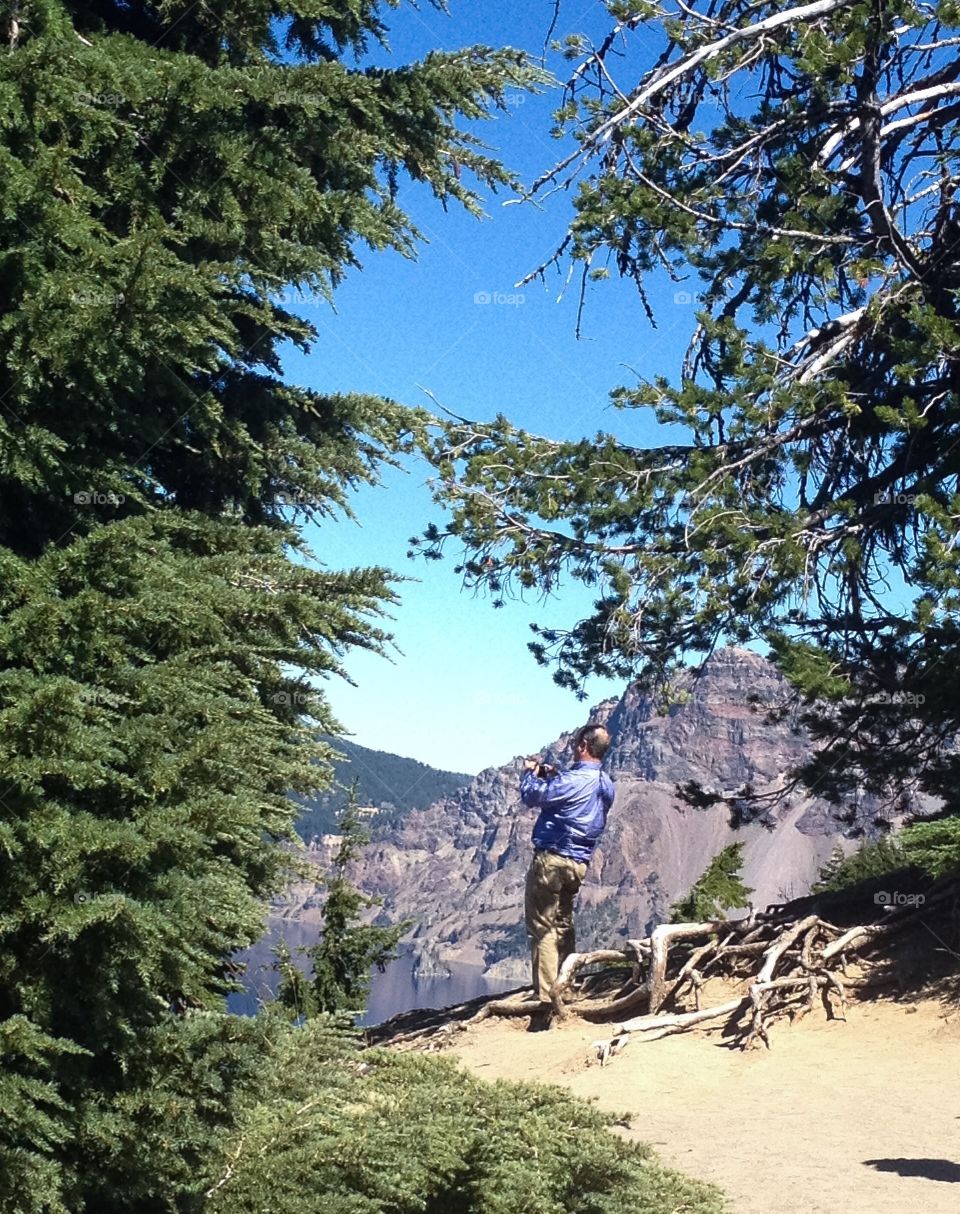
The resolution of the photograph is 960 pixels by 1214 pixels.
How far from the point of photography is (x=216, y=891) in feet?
16.5

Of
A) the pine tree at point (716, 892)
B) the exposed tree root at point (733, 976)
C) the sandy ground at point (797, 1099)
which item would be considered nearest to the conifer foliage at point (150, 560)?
the sandy ground at point (797, 1099)

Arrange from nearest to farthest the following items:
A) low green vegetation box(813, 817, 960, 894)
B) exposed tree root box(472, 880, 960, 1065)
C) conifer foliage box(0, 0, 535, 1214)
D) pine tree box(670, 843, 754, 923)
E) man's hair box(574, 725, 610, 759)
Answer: conifer foliage box(0, 0, 535, 1214) < low green vegetation box(813, 817, 960, 894) < exposed tree root box(472, 880, 960, 1065) < man's hair box(574, 725, 610, 759) < pine tree box(670, 843, 754, 923)

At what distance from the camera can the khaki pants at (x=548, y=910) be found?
1045 cm

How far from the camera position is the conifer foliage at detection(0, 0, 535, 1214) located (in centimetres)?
452

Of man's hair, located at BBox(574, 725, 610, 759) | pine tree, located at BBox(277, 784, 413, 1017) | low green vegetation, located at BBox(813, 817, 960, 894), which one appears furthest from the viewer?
pine tree, located at BBox(277, 784, 413, 1017)

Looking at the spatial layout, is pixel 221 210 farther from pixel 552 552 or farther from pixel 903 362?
pixel 903 362

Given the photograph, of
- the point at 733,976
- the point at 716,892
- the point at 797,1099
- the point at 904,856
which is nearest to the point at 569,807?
the point at 733,976

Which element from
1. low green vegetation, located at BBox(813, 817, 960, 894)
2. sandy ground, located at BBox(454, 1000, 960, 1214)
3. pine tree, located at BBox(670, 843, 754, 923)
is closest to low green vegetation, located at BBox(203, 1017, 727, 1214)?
sandy ground, located at BBox(454, 1000, 960, 1214)

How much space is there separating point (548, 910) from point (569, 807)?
37.5 inches

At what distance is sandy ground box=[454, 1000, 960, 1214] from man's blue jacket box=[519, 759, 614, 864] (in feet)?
4.90

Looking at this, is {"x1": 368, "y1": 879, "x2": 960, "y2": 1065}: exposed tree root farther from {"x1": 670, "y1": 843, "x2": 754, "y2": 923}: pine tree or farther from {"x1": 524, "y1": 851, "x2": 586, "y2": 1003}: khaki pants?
{"x1": 670, "y1": 843, "x2": 754, "y2": 923}: pine tree

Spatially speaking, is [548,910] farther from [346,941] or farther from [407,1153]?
[407,1153]

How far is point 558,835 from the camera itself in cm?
1048

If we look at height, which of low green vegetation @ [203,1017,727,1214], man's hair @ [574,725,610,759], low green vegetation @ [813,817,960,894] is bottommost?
low green vegetation @ [203,1017,727,1214]
